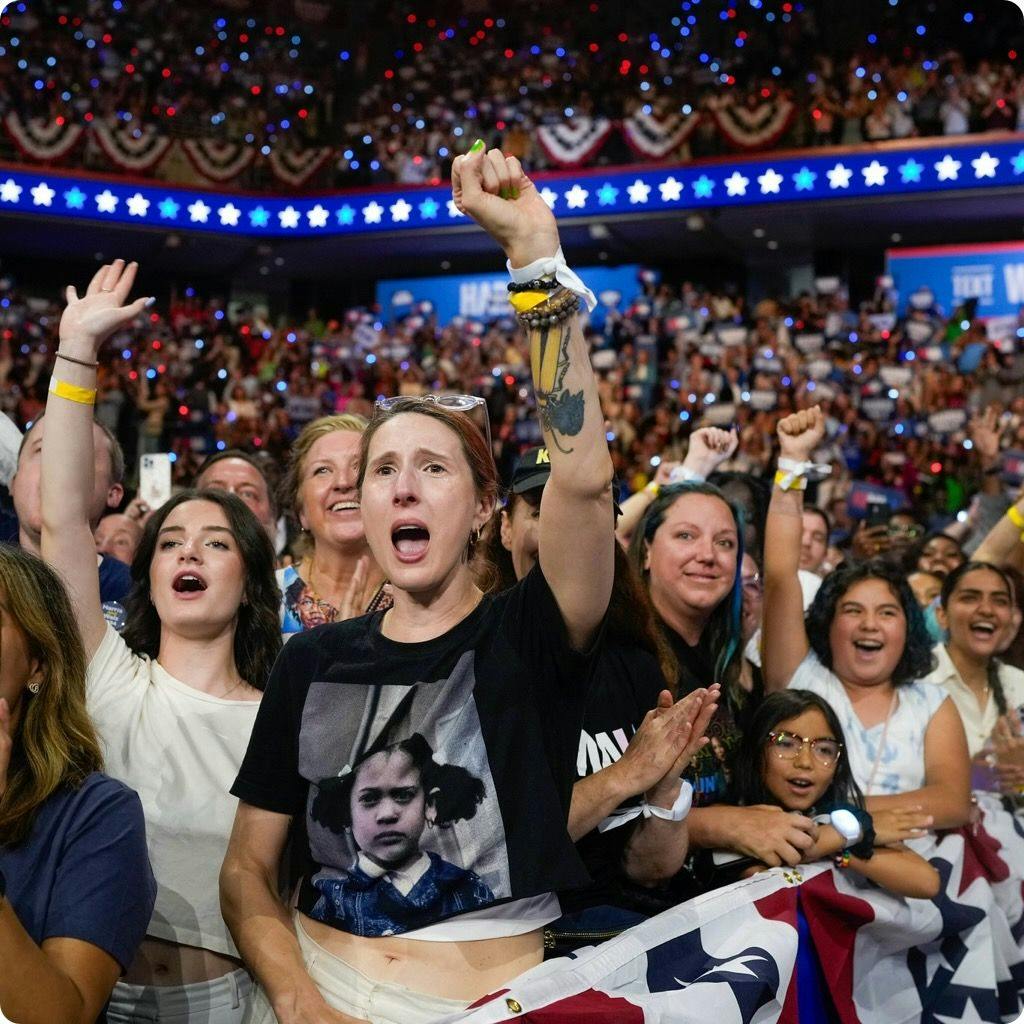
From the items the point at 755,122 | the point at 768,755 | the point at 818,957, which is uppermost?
the point at 755,122

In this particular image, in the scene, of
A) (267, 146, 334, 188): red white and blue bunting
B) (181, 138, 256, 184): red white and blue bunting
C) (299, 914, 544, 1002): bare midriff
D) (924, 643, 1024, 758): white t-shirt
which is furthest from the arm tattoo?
(267, 146, 334, 188): red white and blue bunting

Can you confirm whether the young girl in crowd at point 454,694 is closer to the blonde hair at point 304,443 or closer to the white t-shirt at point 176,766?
the white t-shirt at point 176,766

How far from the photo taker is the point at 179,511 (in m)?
2.56

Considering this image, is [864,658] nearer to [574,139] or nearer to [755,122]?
[755,122]

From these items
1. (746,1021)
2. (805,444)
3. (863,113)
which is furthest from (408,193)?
(746,1021)

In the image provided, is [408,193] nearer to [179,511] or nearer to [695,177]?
[695,177]

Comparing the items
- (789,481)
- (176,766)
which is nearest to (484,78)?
(789,481)

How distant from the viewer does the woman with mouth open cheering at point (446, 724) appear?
5.61 feet

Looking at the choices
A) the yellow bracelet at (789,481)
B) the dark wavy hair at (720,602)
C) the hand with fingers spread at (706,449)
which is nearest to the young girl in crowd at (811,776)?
the dark wavy hair at (720,602)

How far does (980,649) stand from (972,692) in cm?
16

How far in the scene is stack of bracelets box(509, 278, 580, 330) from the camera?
1.70 meters

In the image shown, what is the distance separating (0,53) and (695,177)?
8768mm

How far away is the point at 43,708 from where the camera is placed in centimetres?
184

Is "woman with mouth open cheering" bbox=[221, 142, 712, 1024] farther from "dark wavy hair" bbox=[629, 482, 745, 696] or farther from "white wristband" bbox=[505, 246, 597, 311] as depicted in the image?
"dark wavy hair" bbox=[629, 482, 745, 696]
